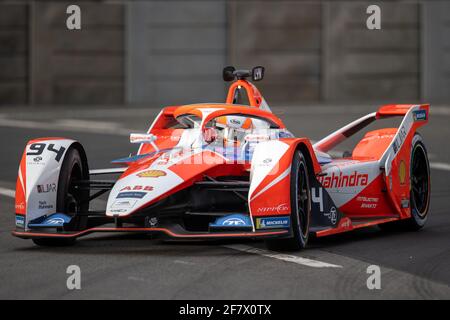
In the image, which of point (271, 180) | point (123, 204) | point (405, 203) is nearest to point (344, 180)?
point (405, 203)

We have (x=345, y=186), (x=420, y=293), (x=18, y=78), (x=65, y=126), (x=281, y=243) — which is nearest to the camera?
(x=420, y=293)

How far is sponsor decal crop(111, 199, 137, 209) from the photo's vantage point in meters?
9.58

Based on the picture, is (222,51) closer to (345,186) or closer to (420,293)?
(345,186)

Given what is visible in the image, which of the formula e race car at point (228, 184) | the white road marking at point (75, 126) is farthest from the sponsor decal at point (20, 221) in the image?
the white road marking at point (75, 126)

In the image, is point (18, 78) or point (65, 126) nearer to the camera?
point (65, 126)

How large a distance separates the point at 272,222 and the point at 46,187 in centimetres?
207

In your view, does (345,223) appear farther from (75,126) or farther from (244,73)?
(75,126)

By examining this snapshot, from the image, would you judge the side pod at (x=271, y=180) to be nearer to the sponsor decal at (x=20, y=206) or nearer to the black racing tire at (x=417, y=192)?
the sponsor decal at (x=20, y=206)

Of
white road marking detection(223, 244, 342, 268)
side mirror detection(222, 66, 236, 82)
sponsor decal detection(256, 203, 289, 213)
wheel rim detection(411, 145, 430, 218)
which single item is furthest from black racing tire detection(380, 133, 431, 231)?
sponsor decal detection(256, 203, 289, 213)

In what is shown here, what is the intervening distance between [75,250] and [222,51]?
22686 millimetres

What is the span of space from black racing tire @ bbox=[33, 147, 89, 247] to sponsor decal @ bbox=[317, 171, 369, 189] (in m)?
2.18

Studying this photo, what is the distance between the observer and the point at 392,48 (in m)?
33.0

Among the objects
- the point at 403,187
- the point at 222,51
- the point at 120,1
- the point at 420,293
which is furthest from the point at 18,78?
the point at 420,293

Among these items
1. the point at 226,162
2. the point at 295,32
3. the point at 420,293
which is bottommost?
the point at 420,293
